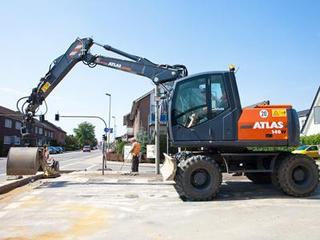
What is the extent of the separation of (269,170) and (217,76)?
2.96 m

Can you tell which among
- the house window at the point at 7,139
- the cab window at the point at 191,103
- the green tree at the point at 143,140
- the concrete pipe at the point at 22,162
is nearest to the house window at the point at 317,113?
the green tree at the point at 143,140

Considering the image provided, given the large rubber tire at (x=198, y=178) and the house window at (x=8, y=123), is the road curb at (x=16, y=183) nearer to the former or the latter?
the large rubber tire at (x=198, y=178)

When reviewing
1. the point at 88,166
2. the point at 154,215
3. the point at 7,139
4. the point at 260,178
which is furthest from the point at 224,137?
the point at 7,139

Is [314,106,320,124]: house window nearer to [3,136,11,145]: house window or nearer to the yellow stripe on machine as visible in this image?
the yellow stripe on machine

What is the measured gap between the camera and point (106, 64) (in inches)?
637

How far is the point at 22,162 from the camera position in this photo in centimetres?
1477

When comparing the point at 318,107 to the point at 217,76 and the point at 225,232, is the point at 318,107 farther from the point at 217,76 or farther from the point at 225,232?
the point at 225,232

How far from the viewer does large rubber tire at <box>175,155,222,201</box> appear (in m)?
11.3

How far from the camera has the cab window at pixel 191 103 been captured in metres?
11.8

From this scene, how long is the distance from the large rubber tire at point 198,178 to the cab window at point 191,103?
1054 mm

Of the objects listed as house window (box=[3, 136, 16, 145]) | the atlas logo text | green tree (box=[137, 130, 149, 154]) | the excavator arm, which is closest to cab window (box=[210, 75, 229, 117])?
the atlas logo text

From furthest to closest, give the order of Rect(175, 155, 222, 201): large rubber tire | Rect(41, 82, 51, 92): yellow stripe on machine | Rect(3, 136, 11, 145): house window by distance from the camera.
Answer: Rect(3, 136, 11, 145): house window, Rect(41, 82, 51, 92): yellow stripe on machine, Rect(175, 155, 222, 201): large rubber tire

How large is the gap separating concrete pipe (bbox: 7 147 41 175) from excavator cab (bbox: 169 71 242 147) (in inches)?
216

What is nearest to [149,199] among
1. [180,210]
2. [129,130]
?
[180,210]
